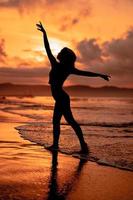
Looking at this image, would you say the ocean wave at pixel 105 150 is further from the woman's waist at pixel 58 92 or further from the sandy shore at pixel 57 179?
the woman's waist at pixel 58 92

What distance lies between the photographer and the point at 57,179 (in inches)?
196

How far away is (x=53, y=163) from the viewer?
6.20 meters

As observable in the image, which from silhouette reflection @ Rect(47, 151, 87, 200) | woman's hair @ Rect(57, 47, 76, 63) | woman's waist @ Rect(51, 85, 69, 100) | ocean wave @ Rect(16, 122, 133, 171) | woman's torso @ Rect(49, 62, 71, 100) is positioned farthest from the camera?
woman's waist @ Rect(51, 85, 69, 100)

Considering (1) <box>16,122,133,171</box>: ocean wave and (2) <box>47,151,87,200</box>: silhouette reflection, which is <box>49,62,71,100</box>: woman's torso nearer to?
(1) <box>16,122,133,171</box>: ocean wave

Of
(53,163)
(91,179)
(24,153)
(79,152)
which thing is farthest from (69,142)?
(91,179)

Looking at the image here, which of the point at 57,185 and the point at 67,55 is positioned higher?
the point at 67,55

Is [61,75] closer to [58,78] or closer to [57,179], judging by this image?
[58,78]

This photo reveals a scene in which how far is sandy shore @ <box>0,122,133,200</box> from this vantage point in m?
4.24

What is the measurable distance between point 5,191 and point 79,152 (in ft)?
11.4

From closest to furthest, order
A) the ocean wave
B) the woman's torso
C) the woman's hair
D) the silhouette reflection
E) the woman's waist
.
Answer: the silhouette reflection
the ocean wave
the woman's hair
the woman's torso
the woman's waist

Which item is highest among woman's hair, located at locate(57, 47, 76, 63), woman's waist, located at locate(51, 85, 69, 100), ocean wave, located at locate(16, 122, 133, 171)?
woman's hair, located at locate(57, 47, 76, 63)

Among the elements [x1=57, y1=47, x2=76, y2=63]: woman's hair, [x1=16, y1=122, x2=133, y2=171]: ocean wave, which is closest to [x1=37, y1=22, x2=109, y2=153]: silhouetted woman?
[x1=57, y1=47, x2=76, y2=63]: woman's hair

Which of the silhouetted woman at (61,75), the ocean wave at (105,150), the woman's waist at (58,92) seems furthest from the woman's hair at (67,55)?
the ocean wave at (105,150)

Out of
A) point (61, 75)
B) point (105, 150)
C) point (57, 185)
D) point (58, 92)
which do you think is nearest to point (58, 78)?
point (61, 75)
